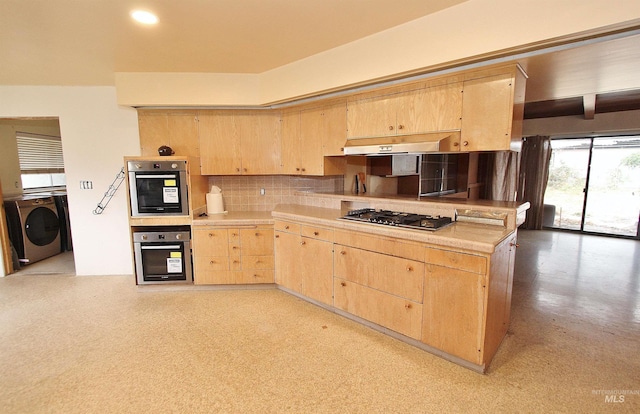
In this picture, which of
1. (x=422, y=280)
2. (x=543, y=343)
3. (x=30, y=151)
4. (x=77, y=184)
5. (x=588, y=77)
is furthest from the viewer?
(x=30, y=151)

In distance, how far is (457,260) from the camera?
2.03 metres

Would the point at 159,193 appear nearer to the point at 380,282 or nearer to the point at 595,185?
the point at 380,282

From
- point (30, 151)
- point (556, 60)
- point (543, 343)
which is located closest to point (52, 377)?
point (543, 343)

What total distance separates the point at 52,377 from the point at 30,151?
16.2ft

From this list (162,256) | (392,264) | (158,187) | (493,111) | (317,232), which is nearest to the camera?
(493,111)

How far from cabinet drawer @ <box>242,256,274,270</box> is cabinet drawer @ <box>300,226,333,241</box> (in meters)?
0.66

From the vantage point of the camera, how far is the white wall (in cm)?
376

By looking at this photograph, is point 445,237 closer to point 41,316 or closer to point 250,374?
point 250,374

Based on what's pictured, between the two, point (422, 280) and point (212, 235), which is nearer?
point (422, 280)

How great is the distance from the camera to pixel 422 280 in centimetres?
222

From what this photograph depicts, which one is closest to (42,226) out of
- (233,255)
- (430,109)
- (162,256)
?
(162,256)

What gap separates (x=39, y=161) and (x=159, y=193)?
3.88 metres

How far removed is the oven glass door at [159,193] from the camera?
3350mm

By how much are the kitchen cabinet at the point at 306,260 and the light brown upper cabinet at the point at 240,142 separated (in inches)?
36.4
